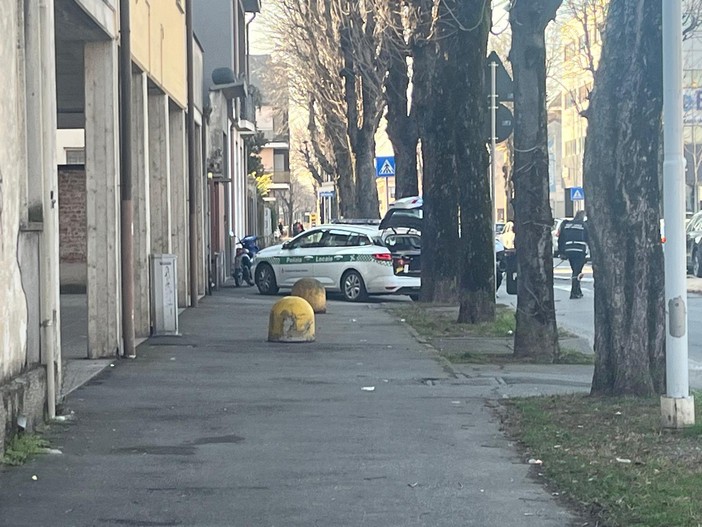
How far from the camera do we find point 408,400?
11.1m

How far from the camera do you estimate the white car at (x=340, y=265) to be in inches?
1017

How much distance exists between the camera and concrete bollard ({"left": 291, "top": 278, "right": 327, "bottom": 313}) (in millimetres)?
22109

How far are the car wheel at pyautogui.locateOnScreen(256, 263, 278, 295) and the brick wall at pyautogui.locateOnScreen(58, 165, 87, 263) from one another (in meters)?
3.72

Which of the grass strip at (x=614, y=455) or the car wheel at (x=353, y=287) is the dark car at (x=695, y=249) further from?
the grass strip at (x=614, y=455)

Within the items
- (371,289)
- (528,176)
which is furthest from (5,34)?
(371,289)

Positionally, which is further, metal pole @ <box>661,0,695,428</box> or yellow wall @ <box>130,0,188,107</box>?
yellow wall @ <box>130,0,188,107</box>

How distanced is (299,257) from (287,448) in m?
18.8

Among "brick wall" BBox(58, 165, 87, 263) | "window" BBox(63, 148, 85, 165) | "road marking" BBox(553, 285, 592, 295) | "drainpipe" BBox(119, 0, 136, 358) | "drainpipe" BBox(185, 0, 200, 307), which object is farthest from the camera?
"road marking" BBox(553, 285, 592, 295)

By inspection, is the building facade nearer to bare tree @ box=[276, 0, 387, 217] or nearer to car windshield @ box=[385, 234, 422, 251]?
car windshield @ box=[385, 234, 422, 251]

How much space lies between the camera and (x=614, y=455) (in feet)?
26.3

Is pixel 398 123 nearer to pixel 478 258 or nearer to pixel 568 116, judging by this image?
pixel 478 258

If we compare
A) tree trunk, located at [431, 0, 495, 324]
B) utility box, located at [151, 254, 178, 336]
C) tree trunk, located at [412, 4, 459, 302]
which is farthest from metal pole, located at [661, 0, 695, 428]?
tree trunk, located at [412, 4, 459, 302]

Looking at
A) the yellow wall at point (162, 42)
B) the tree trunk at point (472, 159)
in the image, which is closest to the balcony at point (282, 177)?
the yellow wall at point (162, 42)

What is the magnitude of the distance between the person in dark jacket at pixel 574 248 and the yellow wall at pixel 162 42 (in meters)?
8.77
